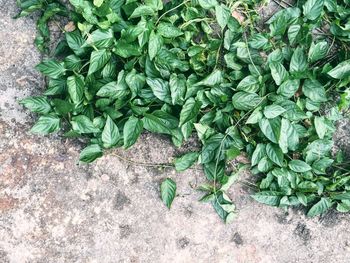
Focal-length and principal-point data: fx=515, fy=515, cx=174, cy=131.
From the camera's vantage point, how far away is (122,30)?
212 cm

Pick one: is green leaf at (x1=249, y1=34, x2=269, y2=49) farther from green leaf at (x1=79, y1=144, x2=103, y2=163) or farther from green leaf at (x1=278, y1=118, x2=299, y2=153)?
green leaf at (x1=79, y1=144, x2=103, y2=163)

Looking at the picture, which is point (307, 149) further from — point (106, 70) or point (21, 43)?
point (21, 43)

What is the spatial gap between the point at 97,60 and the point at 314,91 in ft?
2.99

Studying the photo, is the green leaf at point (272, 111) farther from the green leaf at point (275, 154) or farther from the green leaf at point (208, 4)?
the green leaf at point (208, 4)

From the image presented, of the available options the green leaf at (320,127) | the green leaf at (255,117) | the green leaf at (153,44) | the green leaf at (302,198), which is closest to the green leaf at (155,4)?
the green leaf at (153,44)

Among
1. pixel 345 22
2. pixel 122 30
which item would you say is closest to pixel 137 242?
pixel 122 30

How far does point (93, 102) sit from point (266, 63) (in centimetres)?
75

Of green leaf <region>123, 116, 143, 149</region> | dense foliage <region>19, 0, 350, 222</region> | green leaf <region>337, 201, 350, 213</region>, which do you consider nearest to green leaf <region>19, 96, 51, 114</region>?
dense foliage <region>19, 0, 350, 222</region>

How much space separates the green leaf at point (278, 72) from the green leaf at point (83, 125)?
0.76 m

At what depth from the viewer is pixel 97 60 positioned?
2104mm

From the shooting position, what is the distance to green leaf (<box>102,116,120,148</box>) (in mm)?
2113

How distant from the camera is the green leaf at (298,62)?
217 cm

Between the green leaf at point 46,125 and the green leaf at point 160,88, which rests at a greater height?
the green leaf at point 160,88

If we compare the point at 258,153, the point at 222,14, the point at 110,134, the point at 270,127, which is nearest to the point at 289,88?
the point at 270,127
